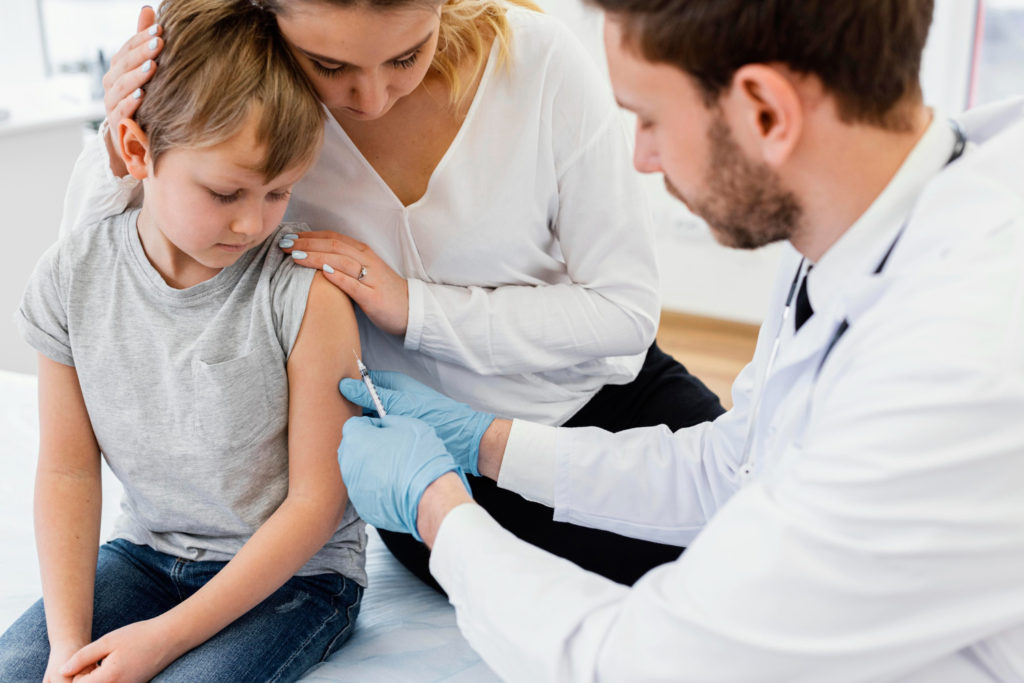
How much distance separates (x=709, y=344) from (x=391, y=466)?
2.81 m

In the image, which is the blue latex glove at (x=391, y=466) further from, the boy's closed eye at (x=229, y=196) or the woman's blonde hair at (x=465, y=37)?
the woman's blonde hair at (x=465, y=37)

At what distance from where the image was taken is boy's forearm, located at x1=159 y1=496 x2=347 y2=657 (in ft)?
4.02

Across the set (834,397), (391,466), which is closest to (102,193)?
(391,466)

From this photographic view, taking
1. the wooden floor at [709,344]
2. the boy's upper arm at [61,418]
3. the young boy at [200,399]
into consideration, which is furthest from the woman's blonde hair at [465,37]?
the wooden floor at [709,344]

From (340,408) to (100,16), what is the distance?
9.99 feet

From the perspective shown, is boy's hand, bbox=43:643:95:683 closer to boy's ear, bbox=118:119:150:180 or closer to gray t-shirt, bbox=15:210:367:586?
gray t-shirt, bbox=15:210:367:586

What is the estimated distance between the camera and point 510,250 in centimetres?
152

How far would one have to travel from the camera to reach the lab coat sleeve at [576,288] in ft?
4.76

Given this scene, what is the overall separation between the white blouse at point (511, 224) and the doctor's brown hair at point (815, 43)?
505 mm

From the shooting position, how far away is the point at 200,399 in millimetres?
1312

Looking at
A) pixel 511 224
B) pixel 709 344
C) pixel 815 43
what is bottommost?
pixel 709 344

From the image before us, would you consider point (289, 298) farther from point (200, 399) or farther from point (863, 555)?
point (863, 555)

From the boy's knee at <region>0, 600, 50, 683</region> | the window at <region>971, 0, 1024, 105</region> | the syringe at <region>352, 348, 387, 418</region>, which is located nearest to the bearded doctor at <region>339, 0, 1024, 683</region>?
the syringe at <region>352, 348, 387, 418</region>

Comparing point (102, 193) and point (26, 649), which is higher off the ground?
point (102, 193)
